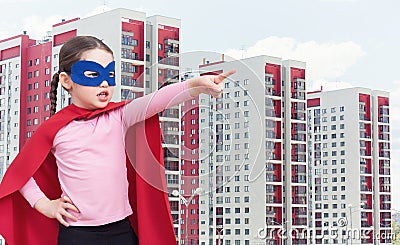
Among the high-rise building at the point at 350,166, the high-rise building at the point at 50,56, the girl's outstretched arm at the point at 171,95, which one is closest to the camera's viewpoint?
the girl's outstretched arm at the point at 171,95

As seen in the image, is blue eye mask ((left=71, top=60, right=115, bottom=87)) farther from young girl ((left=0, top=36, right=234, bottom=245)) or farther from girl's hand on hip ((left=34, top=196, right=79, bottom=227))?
girl's hand on hip ((left=34, top=196, right=79, bottom=227))

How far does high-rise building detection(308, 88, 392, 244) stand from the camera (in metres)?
12.8

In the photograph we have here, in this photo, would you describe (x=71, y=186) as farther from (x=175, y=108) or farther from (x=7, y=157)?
(x=7, y=157)

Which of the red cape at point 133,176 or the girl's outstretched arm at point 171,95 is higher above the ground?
the girl's outstretched arm at point 171,95

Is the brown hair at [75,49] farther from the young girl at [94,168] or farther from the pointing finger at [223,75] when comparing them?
the pointing finger at [223,75]

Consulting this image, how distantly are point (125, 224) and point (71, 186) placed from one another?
2.4 inches

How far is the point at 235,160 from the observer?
732 mm

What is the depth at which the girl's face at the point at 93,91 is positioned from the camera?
2.41ft

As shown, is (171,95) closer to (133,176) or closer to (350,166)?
(133,176)

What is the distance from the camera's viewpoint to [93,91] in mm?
732

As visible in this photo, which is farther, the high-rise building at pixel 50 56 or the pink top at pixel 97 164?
the high-rise building at pixel 50 56

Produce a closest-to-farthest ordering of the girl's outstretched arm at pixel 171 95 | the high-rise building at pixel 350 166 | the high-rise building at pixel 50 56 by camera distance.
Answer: the girl's outstretched arm at pixel 171 95, the high-rise building at pixel 50 56, the high-rise building at pixel 350 166

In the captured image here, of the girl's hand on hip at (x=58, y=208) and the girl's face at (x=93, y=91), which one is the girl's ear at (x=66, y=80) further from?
the girl's hand on hip at (x=58, y=208)

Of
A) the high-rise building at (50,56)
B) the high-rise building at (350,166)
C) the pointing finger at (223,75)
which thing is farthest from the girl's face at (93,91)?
the high-rise building at (350,166)
